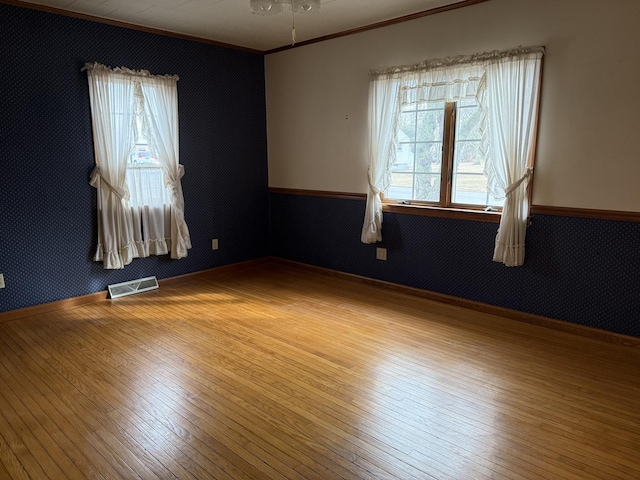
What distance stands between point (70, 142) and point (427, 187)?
3112 mm

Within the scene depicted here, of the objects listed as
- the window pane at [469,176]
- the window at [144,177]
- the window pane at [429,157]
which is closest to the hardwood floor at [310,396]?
the window pane at [469,176]

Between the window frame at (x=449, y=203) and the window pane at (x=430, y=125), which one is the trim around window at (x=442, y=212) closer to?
the window frame at (x=449, y=203)

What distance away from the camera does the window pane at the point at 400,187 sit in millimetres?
4105

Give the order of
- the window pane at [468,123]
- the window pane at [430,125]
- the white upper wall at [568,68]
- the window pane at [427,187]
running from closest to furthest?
the white upper wall at [568,68]
the window pane at [468,123]
the window pane at [430,125]
the window pane at [427,187]

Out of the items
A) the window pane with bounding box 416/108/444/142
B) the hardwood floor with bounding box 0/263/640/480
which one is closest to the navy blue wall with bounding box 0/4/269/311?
the hardwood floor with bounding box 0/263/640/480

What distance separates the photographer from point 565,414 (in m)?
2.28

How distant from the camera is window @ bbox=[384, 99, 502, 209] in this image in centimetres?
364

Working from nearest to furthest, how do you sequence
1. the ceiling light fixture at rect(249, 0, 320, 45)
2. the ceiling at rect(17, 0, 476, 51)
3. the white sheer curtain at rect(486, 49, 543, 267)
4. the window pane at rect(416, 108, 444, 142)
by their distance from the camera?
1. the ceiling light fixture at rect(249, 0, 320, 45)
2. the white sheer curtain at rect(486, 49, 543, 267)
3. the ceiling at rect(17, 0, 476, 51)
4. the window pane at rect(416, 108, 444, 142)

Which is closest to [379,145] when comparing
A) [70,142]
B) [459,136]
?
[459,136]

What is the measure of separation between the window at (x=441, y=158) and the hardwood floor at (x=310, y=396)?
1014 mm

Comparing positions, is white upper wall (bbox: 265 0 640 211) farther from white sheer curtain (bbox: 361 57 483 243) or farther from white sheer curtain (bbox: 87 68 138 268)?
white sheer curtain (bbox: 87 68 138 268)

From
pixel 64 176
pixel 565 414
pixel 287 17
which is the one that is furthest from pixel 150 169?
pixel 565 414

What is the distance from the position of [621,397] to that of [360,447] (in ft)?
5.04

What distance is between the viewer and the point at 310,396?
8.07 ft
